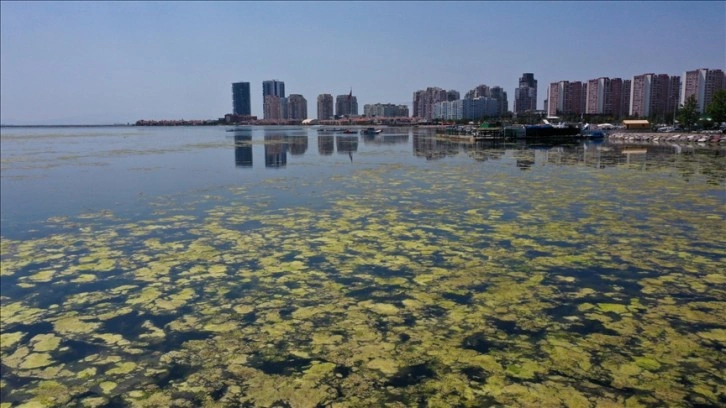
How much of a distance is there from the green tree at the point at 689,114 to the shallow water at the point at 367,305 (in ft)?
190

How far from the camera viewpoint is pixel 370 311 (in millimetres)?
5020

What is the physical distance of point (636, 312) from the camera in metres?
4.88

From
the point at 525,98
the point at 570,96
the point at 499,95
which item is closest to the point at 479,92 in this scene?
the point at 499,95

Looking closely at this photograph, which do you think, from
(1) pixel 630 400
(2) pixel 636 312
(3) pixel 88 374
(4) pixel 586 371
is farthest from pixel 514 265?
(3) pixel 88 374

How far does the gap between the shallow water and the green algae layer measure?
0.02 meters

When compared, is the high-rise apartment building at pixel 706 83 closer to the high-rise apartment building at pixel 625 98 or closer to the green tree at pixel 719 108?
the high-rise apartment building at pixel 625 98

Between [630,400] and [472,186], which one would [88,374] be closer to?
[630,400]

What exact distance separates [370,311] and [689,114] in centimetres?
6675

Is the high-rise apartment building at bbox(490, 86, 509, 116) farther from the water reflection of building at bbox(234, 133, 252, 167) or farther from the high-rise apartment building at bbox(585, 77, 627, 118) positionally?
the water reflection of building at bbox(234, 133, 252, 167)

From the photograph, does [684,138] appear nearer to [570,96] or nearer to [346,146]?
[346,146]

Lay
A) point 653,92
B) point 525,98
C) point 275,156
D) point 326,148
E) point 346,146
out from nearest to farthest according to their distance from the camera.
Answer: point 275,156 → point 326,148 → point 346,146 → point 653,92 → point 525,98

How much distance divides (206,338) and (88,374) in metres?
0.94

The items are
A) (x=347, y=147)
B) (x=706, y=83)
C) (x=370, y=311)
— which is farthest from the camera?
(x=706, y=83)

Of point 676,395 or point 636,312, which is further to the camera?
point 636,312
